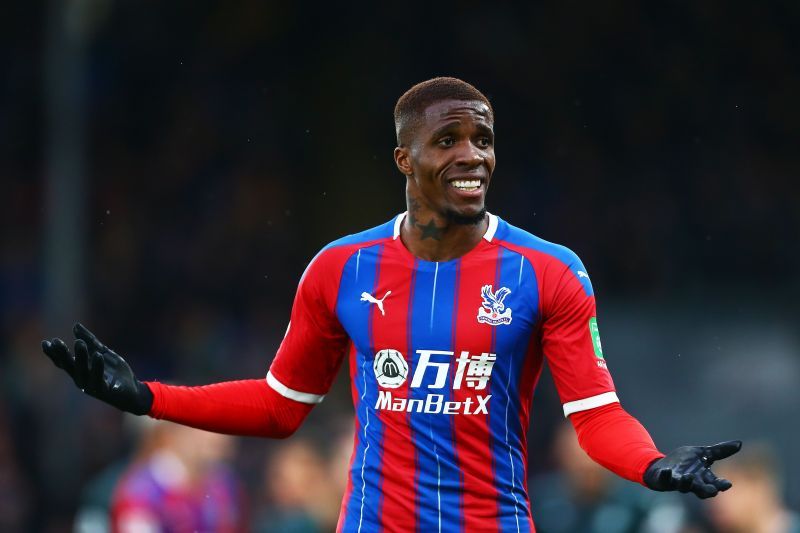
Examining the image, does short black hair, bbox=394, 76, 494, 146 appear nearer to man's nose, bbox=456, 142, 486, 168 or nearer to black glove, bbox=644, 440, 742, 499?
man's nose, bbox=456, 142, 486, 168

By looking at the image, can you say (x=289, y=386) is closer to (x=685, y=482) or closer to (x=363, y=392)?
(x=363, y=392)

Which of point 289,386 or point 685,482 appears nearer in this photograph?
point 685,482

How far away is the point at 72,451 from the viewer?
1000cm

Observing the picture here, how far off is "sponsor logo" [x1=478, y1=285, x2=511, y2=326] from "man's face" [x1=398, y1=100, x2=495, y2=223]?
23 centimetres

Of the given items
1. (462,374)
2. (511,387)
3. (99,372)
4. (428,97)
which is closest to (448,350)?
(462,374)

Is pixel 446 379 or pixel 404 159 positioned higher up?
pixel 404 159

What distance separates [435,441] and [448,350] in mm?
250

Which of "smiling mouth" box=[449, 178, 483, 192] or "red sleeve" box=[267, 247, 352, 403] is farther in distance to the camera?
"red sleeve" box=[267, 247, 352, 403]

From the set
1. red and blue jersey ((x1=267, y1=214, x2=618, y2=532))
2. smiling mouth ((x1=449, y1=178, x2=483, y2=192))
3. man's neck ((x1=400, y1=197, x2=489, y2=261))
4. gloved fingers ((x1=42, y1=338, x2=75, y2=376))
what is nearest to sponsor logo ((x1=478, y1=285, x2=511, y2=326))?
red and blue jersey ((x1=267, y1=214, x2=618, y2=532))

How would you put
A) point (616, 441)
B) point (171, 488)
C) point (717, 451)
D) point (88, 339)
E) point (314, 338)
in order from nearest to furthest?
point (717, 451) → point (616, 441) → point (88, 339) → point (314, 338) → point (171, 488)

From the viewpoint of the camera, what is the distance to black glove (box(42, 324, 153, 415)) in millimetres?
3938

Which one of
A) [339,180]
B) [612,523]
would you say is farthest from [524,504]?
[339,180]

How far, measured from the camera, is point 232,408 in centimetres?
427

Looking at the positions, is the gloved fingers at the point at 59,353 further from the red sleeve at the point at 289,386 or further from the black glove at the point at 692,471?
the black glove at the point at 692,471
